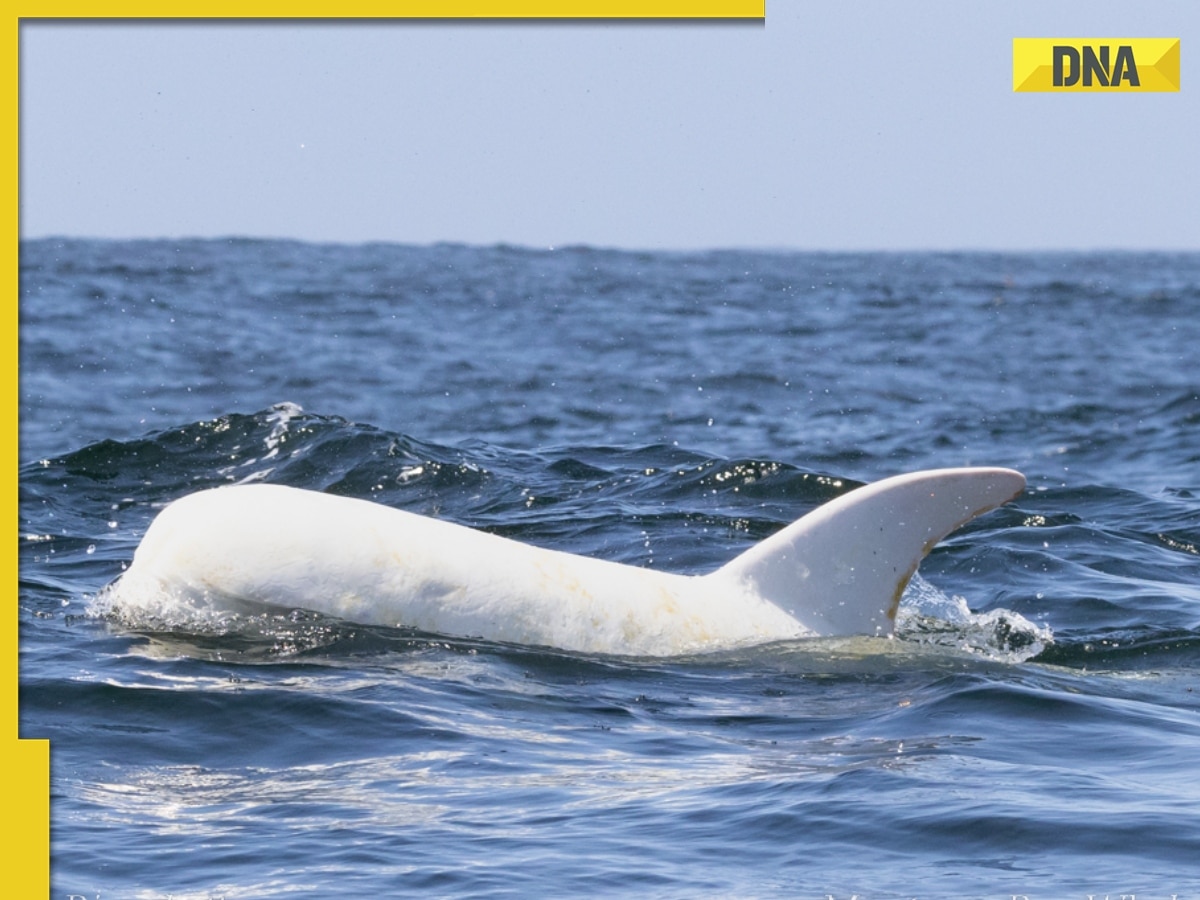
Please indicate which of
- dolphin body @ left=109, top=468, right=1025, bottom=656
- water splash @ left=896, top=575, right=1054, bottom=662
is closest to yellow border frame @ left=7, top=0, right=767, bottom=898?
dolphin body @ left=109, top=468, right=1025, bottom=656

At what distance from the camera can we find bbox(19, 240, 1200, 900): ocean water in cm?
632

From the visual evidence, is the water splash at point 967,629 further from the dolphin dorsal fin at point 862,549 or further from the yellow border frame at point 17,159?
the yellow border frame at point 17,159

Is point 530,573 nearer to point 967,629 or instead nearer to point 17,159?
point 967,629

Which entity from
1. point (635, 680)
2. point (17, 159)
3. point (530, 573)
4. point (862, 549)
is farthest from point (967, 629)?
point (17, 159)

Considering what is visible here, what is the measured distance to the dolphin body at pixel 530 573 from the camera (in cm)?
936

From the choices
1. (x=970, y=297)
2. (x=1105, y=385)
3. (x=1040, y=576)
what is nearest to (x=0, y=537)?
(x=1040, y=576)

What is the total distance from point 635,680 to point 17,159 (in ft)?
17.0

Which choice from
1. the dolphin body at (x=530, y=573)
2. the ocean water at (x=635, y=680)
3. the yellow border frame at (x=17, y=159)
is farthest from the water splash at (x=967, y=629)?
the yellow border frame at (x=17, y=159)

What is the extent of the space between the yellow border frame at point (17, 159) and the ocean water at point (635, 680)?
1.40 meters

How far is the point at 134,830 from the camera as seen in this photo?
6582 millimetres

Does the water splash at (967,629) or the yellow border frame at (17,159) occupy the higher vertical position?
the yellow border frame at (17,159)

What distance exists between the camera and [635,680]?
915 centimetres

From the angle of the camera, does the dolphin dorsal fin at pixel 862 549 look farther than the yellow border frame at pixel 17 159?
Yes

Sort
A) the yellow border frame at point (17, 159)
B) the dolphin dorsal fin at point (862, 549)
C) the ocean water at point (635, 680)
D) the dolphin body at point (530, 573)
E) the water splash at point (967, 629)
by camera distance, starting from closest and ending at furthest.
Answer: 1. the yellow border frame at point (17, 159)
2. the ocean water at point (635, 680)
3. the dolphin dorsal fin at point (862, 549)
4. the dolphin body at point (530, 573)
5. the water splash at point (967, 629)
